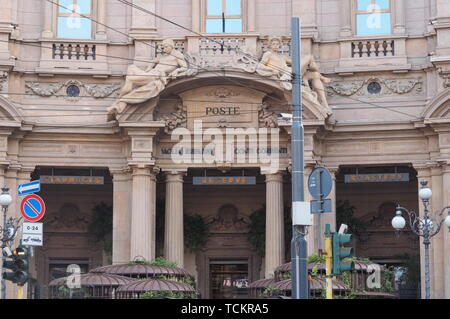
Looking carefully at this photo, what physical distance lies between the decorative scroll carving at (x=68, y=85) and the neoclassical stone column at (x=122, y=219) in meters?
2.83

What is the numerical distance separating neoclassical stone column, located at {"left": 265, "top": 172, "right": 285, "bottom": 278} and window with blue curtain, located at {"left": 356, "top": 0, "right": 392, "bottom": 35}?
5.94 m

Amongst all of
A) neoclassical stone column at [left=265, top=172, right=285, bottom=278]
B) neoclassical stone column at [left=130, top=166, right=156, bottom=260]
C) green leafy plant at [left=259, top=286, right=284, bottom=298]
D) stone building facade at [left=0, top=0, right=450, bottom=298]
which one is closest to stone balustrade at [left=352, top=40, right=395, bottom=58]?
stone building facade at [left=0, top=0, right=450, bottom=298]

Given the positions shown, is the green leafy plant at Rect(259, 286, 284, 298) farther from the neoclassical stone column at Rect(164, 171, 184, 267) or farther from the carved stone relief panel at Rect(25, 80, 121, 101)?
the carved stone relief panel at Rect(25, 80, 121, 101)

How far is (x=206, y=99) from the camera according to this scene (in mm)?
35219

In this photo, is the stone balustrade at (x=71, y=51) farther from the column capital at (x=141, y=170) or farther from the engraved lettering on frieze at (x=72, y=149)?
the column capital at (x=141, y=170)

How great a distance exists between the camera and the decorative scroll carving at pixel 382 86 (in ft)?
116

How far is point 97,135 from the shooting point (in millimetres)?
35625

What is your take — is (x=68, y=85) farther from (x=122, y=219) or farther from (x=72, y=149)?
(x=122, y=219)

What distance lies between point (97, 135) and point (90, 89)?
1.59m

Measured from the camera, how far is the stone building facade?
34312mm

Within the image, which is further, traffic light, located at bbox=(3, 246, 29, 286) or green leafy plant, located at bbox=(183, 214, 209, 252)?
green leafy plant, located at bbox=(183, 214, 209, 252)

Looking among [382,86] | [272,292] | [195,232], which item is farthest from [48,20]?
[272,292]

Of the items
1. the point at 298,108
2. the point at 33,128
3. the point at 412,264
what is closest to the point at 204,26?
the point at 33,128

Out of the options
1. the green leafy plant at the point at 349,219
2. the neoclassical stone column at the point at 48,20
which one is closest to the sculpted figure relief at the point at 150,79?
the neoclassical stone column at the point at 48,20
